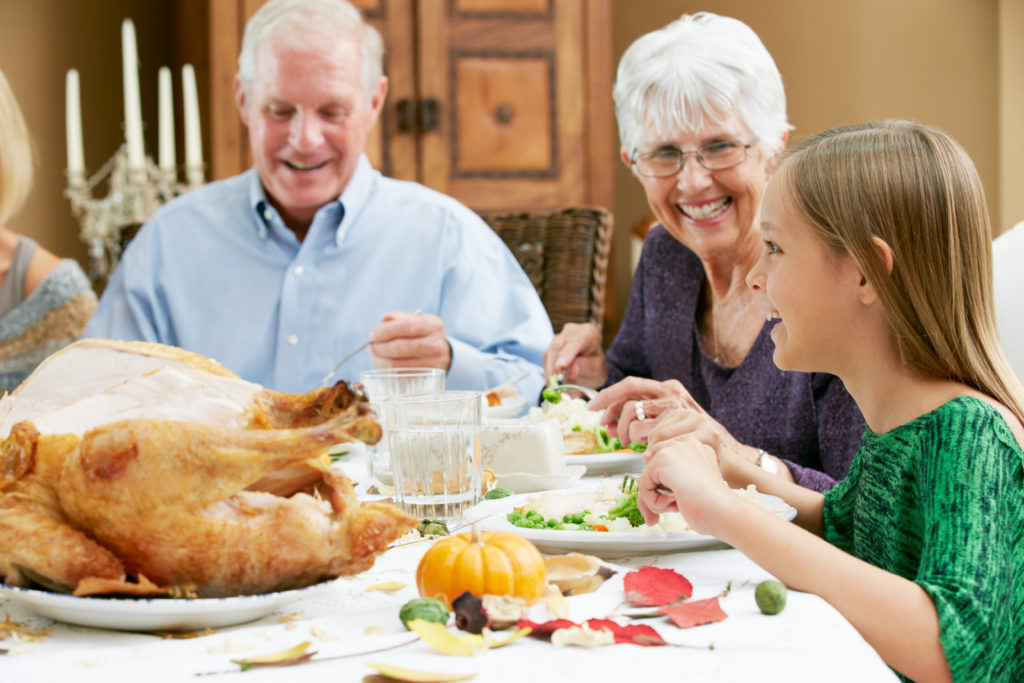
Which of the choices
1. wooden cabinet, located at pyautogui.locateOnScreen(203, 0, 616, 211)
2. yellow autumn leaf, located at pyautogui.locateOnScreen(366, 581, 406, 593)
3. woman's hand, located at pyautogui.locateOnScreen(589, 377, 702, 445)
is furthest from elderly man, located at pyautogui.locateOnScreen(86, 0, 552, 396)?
yellow autumn leaf, located at pyautogui.locateOnScreen(366, 581, 406, 593)

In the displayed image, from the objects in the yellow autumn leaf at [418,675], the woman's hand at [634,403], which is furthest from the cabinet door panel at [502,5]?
the yellow autumn leaf at [418,675]

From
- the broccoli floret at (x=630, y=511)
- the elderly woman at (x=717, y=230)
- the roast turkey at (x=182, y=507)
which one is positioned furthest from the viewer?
the elderly woman at (x=717, y=230)

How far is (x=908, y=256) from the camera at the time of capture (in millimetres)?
1041

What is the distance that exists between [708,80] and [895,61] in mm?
2589

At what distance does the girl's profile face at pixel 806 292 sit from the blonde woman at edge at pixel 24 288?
2.34 meters

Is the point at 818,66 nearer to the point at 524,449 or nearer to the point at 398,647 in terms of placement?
the point at 524,449

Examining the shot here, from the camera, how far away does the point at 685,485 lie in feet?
2.90

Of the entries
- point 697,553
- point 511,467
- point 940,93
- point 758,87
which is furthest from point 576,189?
point 697,553

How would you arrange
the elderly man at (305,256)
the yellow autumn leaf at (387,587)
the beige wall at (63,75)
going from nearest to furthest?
the yellow autumn leaf at (387,587), the elderly man at (305,256), the beige wall at (63,75)

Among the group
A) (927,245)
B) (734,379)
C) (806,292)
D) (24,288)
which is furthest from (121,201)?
(927,245)

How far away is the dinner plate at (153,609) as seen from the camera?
697mm

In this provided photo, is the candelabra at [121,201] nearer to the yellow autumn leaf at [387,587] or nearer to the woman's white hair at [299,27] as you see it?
the woman's white hair at [299,27]

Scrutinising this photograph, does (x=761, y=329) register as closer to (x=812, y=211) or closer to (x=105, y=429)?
(x=812, y=211)

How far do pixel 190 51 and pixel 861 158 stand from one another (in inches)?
137
